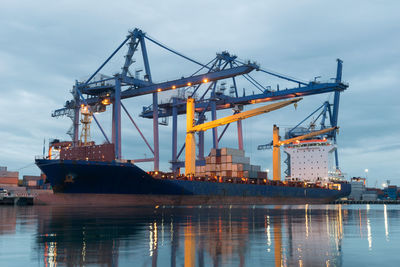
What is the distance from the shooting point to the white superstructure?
73.2 metres

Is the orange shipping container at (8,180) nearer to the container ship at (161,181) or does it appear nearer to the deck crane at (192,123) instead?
the container ship at (161,181)

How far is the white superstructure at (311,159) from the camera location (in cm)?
7319

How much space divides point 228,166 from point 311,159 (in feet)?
87.9

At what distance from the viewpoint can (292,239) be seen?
10516 millimetres

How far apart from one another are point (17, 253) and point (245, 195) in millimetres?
45897

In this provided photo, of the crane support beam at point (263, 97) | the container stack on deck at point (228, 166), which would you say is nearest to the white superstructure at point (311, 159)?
the crane support beam at point (263, 97)

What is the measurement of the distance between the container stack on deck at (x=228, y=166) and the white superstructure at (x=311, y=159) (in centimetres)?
2086

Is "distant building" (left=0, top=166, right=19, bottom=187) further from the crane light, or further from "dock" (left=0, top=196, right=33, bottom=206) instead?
the crane light

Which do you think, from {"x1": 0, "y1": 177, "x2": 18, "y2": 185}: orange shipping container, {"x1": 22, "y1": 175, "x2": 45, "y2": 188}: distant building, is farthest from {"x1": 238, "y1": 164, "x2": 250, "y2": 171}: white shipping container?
{"x1": 0, "y1": 177, "x2": 18, "y2": 185}: orange shipping container

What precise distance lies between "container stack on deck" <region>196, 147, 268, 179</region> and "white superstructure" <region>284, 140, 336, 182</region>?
20.9 metres

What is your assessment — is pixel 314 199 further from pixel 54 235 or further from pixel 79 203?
pixel 54 235

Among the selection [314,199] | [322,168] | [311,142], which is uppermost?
[311,142]

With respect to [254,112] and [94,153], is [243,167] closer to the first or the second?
[254,112]

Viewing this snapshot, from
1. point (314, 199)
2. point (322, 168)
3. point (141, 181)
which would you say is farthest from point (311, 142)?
point (141, 181)
